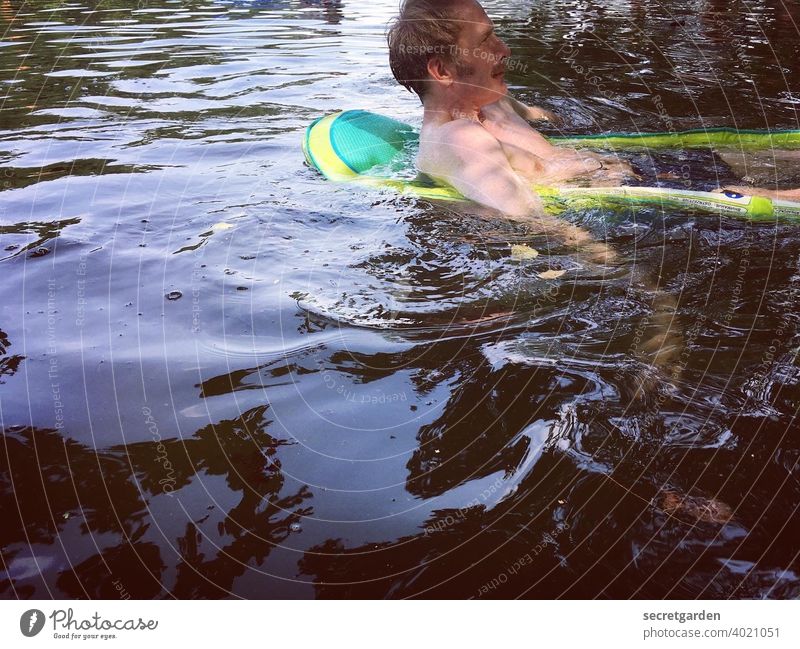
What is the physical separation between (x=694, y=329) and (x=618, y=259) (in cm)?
59

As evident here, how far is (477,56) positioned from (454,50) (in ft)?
0.34

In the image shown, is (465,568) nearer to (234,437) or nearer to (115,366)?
(234,437)

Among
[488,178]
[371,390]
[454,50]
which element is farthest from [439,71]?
[371,390]

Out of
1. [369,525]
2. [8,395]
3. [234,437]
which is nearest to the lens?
[369,525]

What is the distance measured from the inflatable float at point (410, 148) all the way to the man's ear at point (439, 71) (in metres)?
0.44

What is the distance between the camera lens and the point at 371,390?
2111 mm

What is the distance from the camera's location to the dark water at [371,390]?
1.54m

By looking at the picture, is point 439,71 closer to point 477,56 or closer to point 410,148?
point 477,56

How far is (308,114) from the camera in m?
5.08

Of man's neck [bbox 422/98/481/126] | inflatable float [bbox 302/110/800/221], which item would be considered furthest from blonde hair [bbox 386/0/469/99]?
inflatable float [bbox 302/110/800/221]
